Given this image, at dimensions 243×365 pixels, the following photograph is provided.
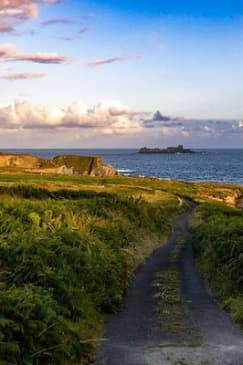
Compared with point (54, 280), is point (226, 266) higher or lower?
lower

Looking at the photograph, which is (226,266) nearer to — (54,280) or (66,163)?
(54,280)

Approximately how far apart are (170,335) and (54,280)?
3.46m

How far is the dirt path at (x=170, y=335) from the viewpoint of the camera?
44.8 ft

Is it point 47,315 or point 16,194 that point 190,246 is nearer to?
point 16,194

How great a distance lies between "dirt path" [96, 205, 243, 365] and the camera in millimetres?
13648

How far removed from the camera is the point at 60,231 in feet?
72.9

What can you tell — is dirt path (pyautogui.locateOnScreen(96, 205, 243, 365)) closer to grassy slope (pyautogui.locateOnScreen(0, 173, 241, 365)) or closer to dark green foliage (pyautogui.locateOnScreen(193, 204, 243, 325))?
dark green foliage (pyautogui.locateOnScreen(193, 204, 243, 325))

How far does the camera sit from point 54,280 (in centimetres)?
1608

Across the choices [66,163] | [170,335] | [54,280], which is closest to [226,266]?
[170,335]

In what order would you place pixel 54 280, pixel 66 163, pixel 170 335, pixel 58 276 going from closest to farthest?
pixel 170 335 → pixel 54 280 → pixel 58 276 → pixel 66 163

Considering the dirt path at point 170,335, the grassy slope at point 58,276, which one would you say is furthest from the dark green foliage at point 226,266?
the grassy slope at point 58,276

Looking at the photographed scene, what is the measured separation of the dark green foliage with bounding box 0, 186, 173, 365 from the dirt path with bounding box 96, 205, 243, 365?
0.59m

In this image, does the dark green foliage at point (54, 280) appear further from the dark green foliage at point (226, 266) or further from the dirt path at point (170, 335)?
the dark green foliage at point (226, 266)

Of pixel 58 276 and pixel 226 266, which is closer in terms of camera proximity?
pixel 58 276
